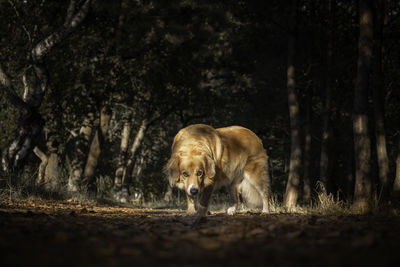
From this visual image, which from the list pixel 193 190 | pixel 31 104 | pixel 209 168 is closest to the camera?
pixel 193 190

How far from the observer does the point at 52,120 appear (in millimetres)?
14836

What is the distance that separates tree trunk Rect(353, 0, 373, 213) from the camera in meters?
7.96

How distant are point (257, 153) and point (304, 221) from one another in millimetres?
3992

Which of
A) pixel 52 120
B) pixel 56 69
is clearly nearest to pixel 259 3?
pixel 56 69

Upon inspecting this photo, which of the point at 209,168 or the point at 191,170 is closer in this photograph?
the point at 191,170

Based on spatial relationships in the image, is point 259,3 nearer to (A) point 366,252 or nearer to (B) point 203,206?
(B) point 203,206

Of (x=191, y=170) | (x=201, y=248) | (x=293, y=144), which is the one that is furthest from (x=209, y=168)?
(x=293, y=144)

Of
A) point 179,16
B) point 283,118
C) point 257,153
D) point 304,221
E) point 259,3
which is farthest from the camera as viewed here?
point 283,118

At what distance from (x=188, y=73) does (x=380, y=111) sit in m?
8.34

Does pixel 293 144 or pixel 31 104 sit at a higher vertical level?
pixel 31 104

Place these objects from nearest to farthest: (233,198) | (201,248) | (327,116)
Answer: (201,248) < (233,198) < (327,116)

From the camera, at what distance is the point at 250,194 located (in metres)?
8.63

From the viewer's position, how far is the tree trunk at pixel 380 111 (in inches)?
443

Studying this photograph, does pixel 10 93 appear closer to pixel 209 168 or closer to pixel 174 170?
pixel 174 170
